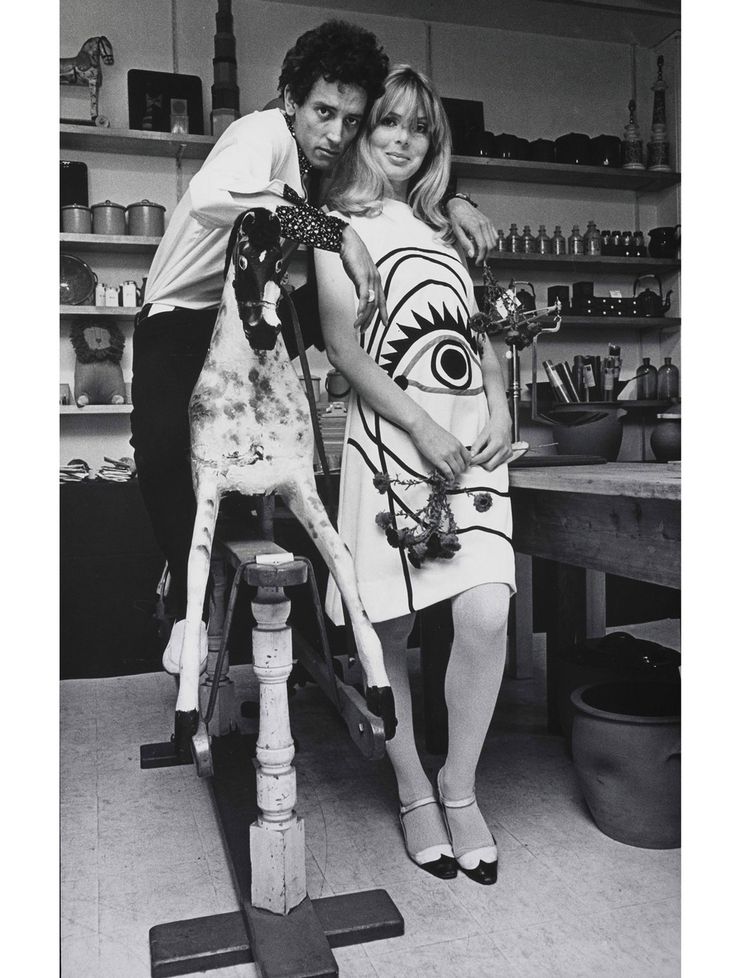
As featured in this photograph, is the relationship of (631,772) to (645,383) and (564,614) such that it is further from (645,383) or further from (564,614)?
(645,383)

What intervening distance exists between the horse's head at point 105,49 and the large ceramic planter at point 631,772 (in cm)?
173

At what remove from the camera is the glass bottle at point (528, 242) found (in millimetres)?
3783

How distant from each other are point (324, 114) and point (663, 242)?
8.80 feet

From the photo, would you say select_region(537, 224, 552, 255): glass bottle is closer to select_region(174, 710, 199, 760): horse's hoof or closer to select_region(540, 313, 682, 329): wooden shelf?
select_region(540, 313, 682, 329): wooden shelf

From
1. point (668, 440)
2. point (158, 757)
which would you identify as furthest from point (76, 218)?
point (668, 440)

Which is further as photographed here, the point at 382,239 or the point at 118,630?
the point at 118,630

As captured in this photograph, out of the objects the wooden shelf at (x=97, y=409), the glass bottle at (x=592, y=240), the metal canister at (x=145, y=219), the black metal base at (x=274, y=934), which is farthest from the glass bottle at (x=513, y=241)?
the black metal base at (x=274, y=934)

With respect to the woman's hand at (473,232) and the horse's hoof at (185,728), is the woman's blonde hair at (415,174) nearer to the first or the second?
the woman's hand at (473,232)

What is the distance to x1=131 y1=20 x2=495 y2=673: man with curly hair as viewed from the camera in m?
1.33

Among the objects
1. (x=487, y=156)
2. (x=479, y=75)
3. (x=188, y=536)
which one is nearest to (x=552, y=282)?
(x=487, y=156)

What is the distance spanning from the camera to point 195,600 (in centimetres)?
128

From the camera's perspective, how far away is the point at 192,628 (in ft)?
4.15

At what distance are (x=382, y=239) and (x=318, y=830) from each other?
1.16 meters
